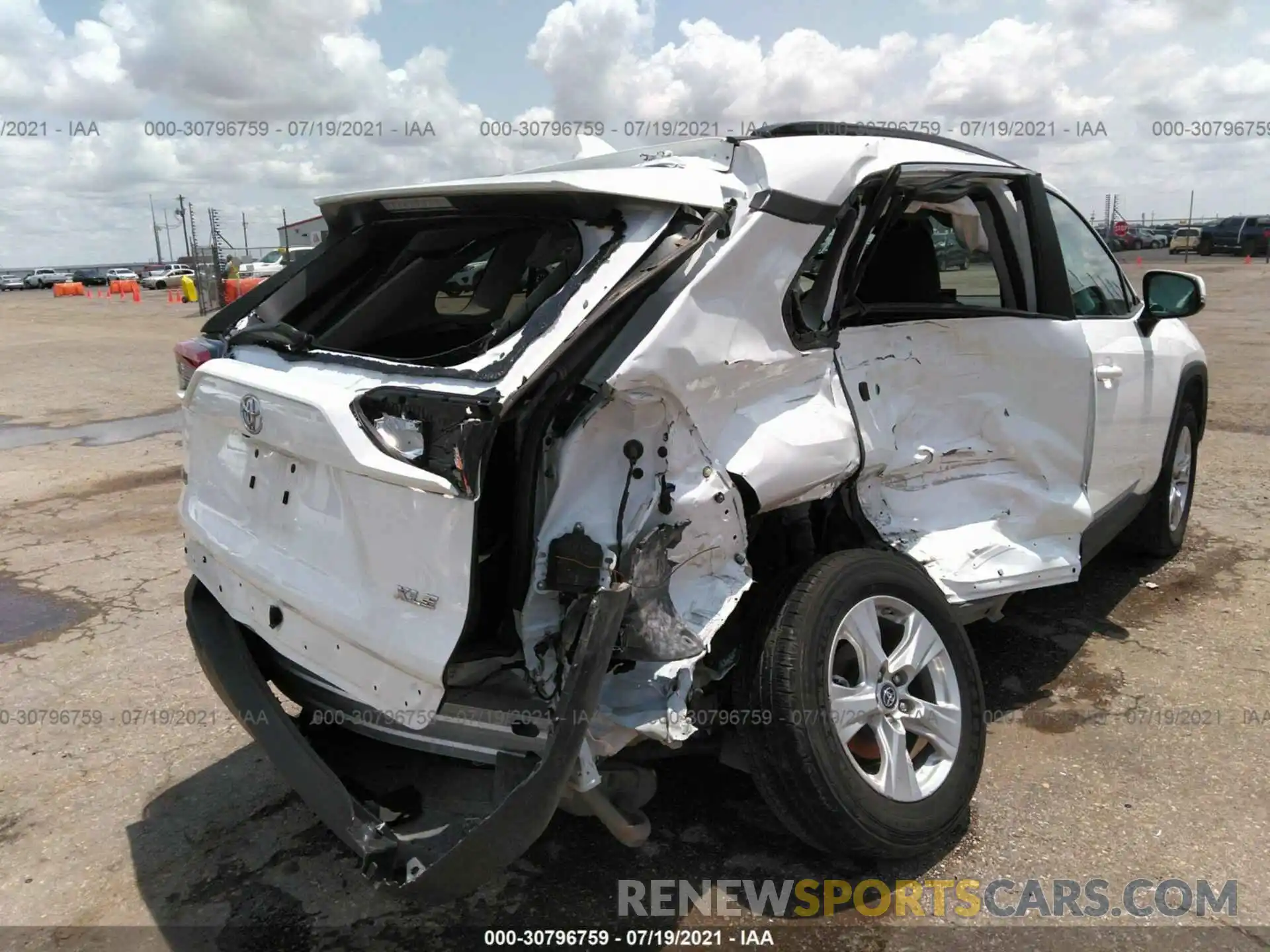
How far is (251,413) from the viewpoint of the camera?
2686mm

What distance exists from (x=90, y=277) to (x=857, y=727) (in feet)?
243

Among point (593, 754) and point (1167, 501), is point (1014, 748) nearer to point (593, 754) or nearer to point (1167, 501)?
point (593, 754)

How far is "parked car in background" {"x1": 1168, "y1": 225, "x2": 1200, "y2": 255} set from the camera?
39.1m

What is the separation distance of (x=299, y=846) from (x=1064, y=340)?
3.36 meters

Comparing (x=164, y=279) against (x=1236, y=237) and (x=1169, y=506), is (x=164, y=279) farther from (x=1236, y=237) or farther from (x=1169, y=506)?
(x=1169, y=506)

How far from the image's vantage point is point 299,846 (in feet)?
9.98

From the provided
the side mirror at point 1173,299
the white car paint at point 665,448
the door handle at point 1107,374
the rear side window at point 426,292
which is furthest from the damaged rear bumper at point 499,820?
the side mirror at point 1173,299

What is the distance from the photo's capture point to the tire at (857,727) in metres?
2.57

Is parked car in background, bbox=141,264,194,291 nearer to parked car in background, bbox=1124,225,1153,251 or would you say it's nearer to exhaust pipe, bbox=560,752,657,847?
parked car in background, bbox=1124,225,1153,251

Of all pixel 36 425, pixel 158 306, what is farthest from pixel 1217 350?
pixel 158 306

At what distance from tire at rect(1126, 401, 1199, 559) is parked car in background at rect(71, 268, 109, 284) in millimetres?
65361

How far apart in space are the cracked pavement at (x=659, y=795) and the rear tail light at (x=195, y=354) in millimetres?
1406

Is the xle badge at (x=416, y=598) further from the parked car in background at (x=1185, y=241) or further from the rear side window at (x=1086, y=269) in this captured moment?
the parked car in background at (x=1185, y=241)

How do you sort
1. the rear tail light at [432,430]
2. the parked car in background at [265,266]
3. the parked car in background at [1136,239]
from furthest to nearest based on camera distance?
the parked car in background at [1136,239], the parked car in background at [265,266], the rear tail light at [432,430]
